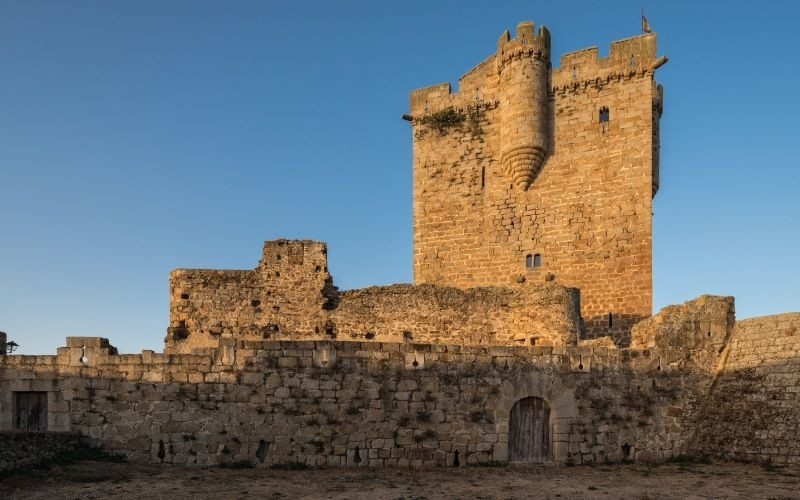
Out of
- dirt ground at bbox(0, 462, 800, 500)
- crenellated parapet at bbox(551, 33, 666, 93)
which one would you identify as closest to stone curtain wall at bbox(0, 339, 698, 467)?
dirt ground at bbox(0, 462, 800, 500)

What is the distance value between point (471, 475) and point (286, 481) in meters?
3.54

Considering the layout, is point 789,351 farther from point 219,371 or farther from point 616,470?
point 219,371

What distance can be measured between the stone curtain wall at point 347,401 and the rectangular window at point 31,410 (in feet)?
0.89

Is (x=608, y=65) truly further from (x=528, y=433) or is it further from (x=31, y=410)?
(x=31, y=410)

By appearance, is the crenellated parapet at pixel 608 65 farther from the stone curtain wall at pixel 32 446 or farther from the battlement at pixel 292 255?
the stone curtain wall at pixel 32 446

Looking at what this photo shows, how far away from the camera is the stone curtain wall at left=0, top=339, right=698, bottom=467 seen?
41.3 ft

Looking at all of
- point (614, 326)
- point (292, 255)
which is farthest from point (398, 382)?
point (614, 326)

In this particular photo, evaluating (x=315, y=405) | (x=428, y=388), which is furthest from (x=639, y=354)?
(x=315, y=405)

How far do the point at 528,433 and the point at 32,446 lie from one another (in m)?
9.71

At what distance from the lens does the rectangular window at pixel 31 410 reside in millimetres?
12562

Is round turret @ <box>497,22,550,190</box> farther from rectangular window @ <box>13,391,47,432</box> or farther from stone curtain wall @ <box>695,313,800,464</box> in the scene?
rectangular window @ <box>13,391,47,432</box>

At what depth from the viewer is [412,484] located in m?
11.3

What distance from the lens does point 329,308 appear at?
17.6 m

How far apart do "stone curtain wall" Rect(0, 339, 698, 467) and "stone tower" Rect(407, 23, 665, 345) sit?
7.33 metres
